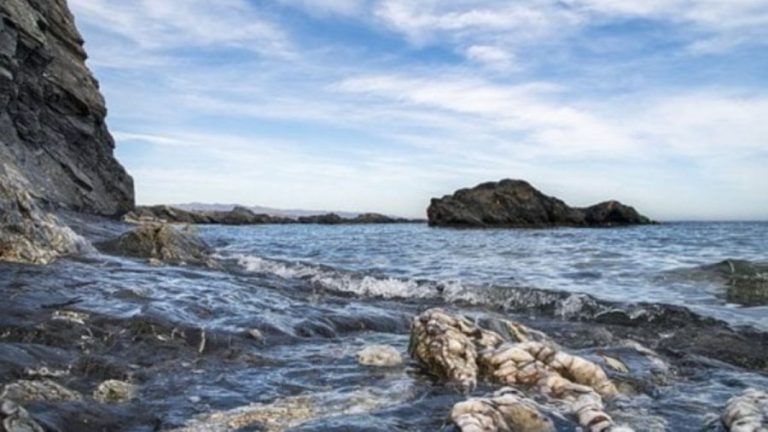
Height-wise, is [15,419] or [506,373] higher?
[15,419]

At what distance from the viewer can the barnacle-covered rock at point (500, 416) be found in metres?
4.08

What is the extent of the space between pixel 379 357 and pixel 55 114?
133 feet

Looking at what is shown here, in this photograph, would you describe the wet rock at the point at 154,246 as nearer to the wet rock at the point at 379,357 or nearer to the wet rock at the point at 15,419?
the wet rock at the point at 379,357

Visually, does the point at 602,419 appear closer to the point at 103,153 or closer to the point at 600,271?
the point at 600,271

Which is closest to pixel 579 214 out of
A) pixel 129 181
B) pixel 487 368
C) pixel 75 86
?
pixel 129 181

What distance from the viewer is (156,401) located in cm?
484

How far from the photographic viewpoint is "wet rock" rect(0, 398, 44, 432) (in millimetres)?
3568

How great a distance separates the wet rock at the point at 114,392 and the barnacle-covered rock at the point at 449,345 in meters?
2.82

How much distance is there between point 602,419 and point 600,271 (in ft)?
45.9

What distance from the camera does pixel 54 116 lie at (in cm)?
3969

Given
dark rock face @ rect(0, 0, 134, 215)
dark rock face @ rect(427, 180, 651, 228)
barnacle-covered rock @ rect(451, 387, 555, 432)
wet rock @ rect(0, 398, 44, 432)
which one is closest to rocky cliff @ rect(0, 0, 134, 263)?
dark rock face @ rect(0, 0, 134, 215)

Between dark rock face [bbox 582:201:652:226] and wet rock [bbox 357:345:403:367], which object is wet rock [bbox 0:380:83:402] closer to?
wet rock [bbox 357:345:403:367]

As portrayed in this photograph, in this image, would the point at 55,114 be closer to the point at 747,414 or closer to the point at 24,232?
the point at 24,232

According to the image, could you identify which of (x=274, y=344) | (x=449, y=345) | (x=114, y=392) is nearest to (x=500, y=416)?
(x=449, y=345)
